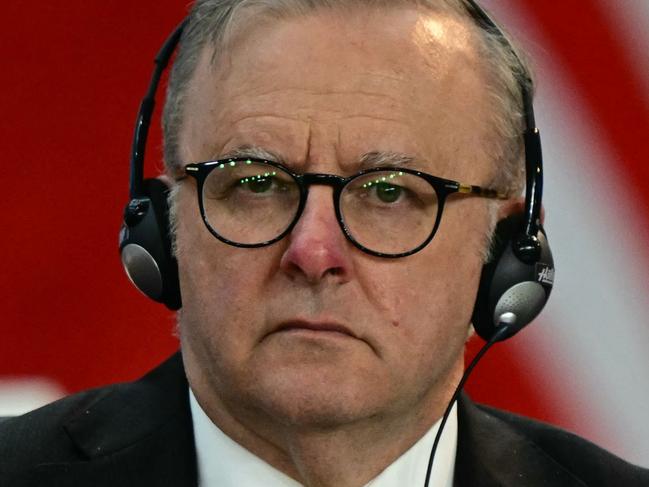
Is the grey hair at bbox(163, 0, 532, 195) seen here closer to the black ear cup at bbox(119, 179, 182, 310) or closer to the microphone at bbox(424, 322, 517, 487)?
the black ear cup at bbox(119, 179, 182, 310)

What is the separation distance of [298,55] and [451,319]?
14.7 inches

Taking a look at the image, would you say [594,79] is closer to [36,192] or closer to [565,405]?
[565,405]

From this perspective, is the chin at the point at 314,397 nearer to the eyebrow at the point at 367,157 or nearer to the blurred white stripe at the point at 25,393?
the eyebrow at the point at 367,157

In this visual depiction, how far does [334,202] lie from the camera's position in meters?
1.64

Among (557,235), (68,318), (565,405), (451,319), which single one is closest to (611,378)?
(565,405)

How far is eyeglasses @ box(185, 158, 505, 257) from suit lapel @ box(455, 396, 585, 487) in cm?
36

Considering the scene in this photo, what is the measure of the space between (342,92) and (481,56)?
229mm

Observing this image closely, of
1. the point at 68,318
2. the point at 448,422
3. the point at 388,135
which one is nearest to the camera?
the point at 388,135

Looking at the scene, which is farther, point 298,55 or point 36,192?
point 36,192

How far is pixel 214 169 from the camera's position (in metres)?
1.71

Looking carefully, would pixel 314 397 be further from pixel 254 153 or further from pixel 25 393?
pixel 25 393

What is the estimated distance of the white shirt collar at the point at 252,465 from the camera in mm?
1744

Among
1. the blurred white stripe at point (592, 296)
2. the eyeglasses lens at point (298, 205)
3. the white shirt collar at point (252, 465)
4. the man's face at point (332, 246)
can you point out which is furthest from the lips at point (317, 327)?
the blurred white stripe at point (592, 296)

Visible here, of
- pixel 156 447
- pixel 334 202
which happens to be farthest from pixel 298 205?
pixel 156 447
